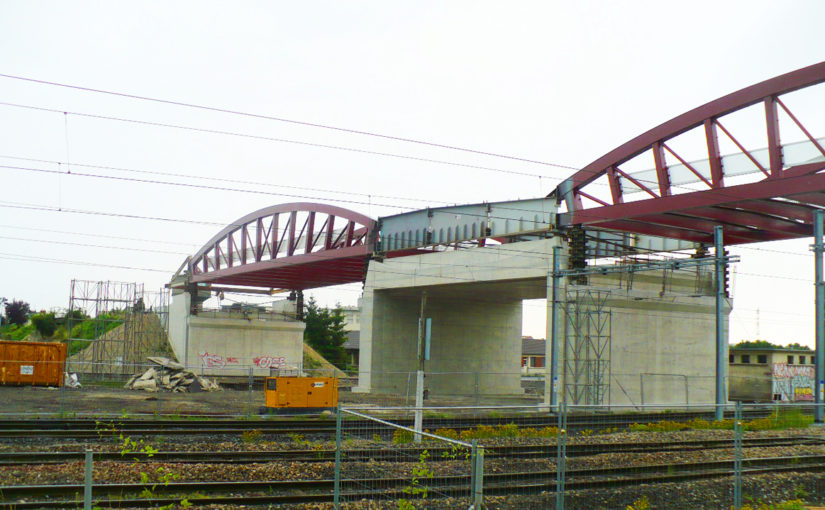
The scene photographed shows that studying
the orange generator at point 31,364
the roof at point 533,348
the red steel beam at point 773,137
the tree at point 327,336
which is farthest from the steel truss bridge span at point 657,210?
the roof at point 533,348

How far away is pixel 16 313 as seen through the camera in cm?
8362

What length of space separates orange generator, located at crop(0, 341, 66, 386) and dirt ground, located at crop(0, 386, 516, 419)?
477 millimetres

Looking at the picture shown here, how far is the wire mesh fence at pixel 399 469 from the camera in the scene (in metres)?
7.74

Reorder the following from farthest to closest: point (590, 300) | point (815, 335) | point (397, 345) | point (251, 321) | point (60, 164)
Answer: point (251, 321)
point (397, 345)
point (590, 300)
point (815, 335)
point (60, 164)

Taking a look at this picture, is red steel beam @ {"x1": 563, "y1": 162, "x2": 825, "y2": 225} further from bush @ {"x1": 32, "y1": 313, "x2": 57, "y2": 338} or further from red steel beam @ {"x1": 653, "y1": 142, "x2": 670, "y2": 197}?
bush @ {"x1": 32, "y1": 313, "x2": 57, "y2": 338}

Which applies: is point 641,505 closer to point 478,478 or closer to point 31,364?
point 478,478

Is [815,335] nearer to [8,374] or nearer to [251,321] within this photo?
[8,374]

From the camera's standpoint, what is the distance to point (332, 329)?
80812mm

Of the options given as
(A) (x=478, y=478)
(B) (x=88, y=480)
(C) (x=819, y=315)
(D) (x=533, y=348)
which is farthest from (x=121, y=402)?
(D) (x=533, y=348)

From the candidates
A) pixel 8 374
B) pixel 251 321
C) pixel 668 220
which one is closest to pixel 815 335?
pixel 668 220

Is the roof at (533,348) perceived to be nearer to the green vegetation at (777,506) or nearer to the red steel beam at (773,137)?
the red steel beam at (773,137)

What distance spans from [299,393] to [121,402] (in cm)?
838

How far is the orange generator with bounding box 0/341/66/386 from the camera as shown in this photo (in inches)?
1490

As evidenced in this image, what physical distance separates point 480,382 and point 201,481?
115 ft
